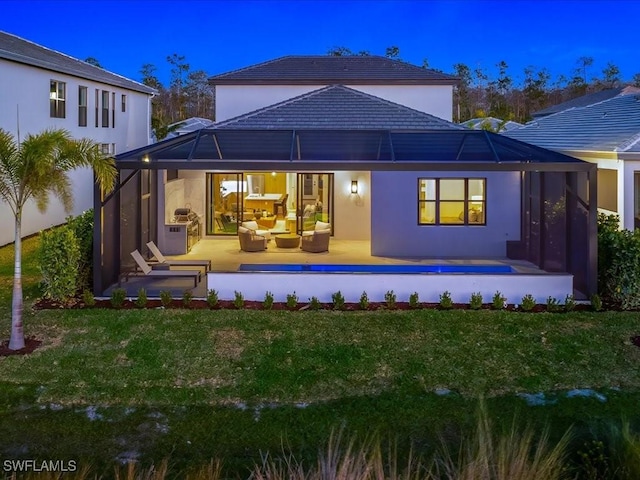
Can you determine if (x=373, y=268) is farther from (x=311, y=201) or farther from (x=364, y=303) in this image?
(x=311, y=201)

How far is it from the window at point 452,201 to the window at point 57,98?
562 inches

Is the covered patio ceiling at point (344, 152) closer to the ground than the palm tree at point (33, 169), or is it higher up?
higher up

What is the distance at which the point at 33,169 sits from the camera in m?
10.4

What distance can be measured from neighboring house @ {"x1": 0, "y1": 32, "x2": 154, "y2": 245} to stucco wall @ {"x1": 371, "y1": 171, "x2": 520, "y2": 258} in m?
7.96

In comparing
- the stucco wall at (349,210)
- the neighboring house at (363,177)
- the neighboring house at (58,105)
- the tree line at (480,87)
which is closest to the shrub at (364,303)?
the neighboring house at (363,177)

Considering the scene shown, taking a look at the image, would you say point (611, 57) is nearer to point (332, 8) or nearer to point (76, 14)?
point (332, 8)

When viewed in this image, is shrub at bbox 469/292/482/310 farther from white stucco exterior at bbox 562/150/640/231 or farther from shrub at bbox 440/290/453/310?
white stucco exterior at bbox 562/150/640/231

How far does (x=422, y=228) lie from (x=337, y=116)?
13.3ft

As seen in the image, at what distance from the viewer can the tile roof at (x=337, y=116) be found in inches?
706

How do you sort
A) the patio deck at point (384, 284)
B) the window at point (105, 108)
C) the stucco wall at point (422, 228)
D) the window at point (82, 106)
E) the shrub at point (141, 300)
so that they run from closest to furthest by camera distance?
the shrub at point (141, 300), the patio deck at point (384, 284), the stucco wall at point (422, 228), the window at point (82, 106), the window at point (105, 108)

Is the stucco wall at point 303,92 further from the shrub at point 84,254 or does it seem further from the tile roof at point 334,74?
the shrub at point 84,254

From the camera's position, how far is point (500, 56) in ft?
233

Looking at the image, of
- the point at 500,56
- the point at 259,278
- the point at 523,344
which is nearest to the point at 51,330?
the point at 259,278

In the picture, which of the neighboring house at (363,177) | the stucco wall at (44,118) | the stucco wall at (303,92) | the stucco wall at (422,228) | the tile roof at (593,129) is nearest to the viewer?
the neighboring house at (363,177)
